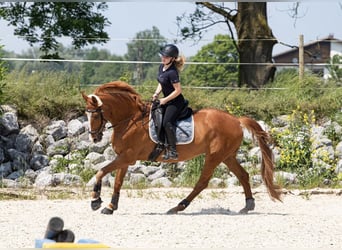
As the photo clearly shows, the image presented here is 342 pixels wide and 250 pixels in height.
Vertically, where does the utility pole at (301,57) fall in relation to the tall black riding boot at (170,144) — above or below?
above

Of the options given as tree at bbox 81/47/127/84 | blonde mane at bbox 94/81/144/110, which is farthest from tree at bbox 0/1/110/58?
blonde mane at bbox 94/81/144/110

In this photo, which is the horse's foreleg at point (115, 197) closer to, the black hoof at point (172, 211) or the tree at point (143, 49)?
the black hoof at point (172, 211)

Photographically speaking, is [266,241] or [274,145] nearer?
[266,241]

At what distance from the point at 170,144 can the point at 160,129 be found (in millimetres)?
255

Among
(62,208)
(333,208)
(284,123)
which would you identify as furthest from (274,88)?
(62,208)

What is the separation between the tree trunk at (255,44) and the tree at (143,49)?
2.12 m

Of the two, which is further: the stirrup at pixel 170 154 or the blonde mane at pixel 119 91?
the stirrup at pixel 170 154

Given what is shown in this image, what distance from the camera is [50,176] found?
590 inches

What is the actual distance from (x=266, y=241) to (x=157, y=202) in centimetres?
402

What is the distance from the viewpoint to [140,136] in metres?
11.0

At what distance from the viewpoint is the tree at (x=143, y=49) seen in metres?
19.2

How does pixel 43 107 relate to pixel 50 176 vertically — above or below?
above

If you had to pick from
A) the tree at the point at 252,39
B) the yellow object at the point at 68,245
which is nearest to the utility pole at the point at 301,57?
the tree at the point at 252,39

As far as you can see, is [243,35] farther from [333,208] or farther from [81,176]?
[333,208]
